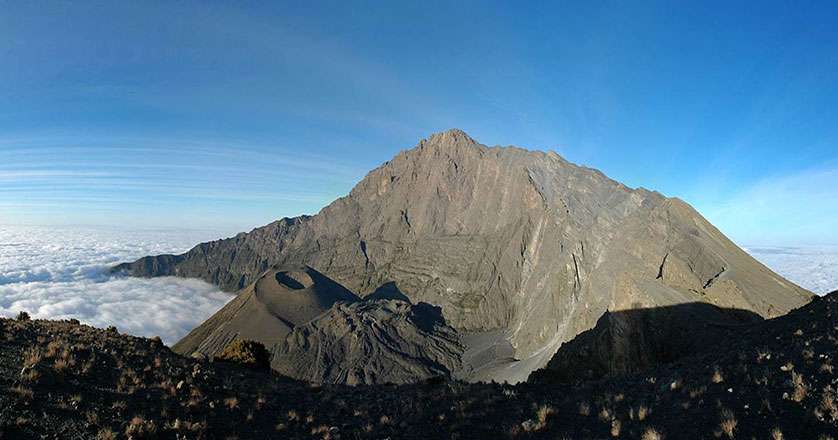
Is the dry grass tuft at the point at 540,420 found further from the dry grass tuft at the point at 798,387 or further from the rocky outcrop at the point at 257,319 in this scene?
the rocky outcrop at the point at 257,319

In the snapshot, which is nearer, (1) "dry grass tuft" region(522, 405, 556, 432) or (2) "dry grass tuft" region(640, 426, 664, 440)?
(2) "dry grass tuft" region(640, 426, 664, 440)

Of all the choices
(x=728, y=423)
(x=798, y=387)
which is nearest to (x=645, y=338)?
(x=798, y=387)

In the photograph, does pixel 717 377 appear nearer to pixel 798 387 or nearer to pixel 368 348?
pixel 798 387

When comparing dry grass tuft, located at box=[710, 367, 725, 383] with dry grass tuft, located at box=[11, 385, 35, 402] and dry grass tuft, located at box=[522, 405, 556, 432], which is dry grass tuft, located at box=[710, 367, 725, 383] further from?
dry grass tuft, located at box=[11, 385, 35, 402]

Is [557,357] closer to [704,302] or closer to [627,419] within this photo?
[704,302]

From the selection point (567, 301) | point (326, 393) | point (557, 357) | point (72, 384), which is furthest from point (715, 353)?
point (567, 301)

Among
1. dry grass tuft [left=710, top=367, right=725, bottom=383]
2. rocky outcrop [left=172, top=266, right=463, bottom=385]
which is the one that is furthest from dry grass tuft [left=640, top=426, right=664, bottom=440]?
rocky outcrop [left=172, top=266, right=463, bottom=385]
